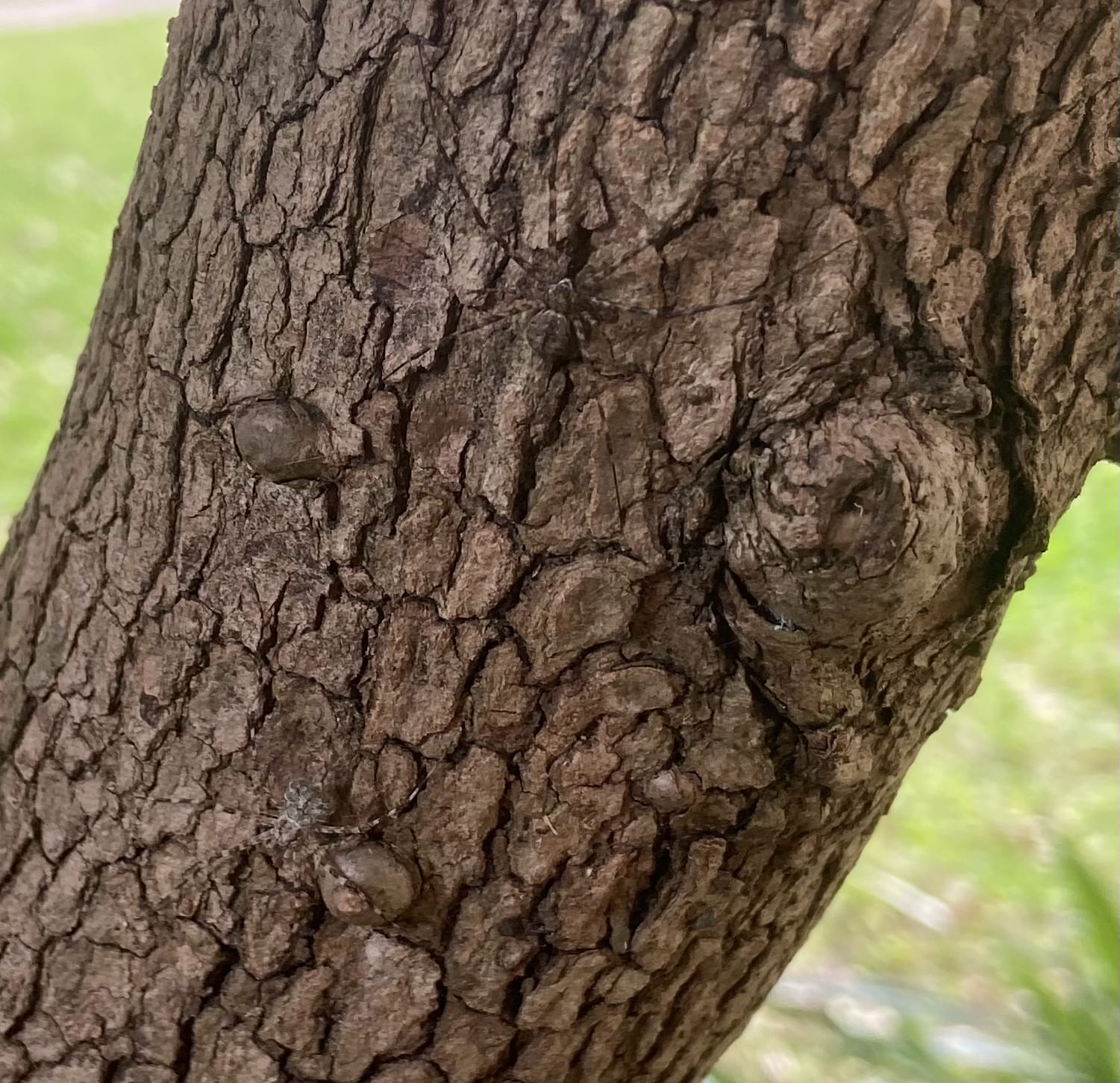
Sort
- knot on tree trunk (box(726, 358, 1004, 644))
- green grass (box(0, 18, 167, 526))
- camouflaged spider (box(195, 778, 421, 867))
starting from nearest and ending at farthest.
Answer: knot on tree trunk (box(726, 358, 1004, 644)) → camouflaged spider (box(195, 778, 421, 867)) → green grass (box(0, 18, 167, 526))

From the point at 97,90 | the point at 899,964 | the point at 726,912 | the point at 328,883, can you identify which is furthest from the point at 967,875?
the point at 97,90

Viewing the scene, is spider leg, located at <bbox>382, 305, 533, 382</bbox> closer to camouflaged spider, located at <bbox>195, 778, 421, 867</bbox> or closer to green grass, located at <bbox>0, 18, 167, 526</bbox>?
camouflaged spider, located at <bbox>195, 778, 421, 867</bbox>

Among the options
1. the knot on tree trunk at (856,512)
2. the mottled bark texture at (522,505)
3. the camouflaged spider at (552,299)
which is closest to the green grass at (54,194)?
the mottled bark texture at (522,505)

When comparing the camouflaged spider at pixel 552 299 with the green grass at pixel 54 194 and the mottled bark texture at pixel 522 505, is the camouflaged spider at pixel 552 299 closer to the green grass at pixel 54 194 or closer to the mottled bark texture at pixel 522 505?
the mottled bark texture at pixel 522 505

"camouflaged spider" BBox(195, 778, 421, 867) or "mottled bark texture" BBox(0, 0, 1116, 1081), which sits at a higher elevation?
"mottled bark texture" BBox(0, 0, 1116, 1081)

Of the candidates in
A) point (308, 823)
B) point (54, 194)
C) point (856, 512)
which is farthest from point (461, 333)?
point (54, 194)

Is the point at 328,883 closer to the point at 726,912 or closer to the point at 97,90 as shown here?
the point at 726,912

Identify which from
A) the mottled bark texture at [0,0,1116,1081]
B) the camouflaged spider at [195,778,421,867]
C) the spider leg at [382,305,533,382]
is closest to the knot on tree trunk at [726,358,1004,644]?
the mottled bark texture at [0,0,1116,1081]

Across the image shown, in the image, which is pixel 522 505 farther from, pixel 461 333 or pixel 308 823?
pixel 308 823
